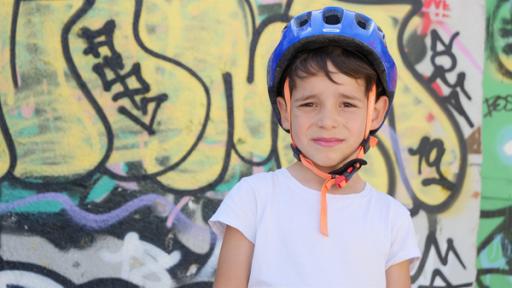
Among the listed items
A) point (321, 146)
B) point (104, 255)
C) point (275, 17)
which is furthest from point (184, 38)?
point (321, 146)

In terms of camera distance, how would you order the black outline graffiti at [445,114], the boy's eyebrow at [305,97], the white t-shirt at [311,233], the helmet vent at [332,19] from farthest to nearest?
the black outline graffiti at [445,114], the helmet vent at [332,19], the boy's eyebrow at [305,97], the white t-shirt at [311,233]

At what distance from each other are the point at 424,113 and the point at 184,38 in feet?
4.90

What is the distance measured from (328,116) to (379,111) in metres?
0.29

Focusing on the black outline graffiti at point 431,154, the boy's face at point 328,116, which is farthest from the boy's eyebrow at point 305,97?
the black outline graffiti at point 431,154

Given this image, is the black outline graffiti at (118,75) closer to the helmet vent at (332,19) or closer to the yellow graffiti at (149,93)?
the yellow graffiti at (149,93)

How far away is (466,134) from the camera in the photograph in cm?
458

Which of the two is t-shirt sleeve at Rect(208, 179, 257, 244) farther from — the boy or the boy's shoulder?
the boy's shoulder

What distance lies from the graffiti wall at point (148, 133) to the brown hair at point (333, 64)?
199 centimetres

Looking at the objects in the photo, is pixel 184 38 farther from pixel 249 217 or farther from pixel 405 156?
pixel 249 217

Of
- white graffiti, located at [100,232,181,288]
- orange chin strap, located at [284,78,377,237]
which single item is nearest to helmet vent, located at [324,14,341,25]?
orange chin strap, located at [284,78,377,237]

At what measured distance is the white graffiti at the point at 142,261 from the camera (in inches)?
162

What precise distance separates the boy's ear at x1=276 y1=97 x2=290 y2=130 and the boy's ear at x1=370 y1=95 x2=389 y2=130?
0.27 m

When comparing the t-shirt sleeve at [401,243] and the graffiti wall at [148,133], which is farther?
the graffiti wall at [148,133]

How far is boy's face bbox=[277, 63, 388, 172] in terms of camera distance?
7.11ft
